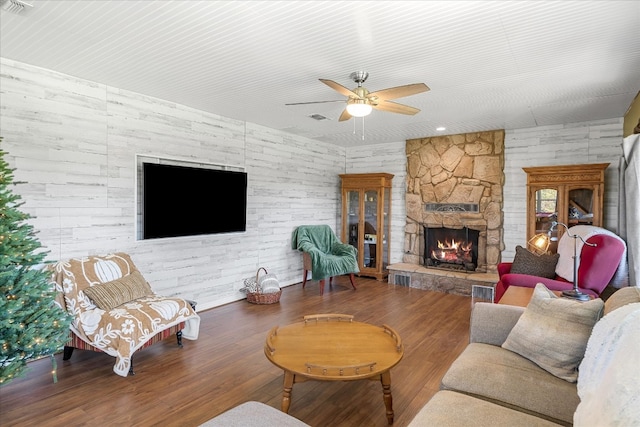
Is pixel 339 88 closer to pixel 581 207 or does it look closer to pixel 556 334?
pixel 556 334

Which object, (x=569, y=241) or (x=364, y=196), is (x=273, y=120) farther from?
(x=569, y=241)

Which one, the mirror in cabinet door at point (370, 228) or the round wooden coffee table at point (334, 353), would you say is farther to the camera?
the mirror in cabinet door at point (370, 228)

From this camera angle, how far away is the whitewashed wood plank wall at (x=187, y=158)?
313cm

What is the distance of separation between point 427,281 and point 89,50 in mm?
5011

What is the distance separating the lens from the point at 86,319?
2809mm

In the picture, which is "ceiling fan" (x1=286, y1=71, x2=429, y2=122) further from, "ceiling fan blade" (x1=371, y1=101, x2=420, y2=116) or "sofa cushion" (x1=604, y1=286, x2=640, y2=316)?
"sofa cushion" (x1=604, y1=286, x2=640, y2=316)

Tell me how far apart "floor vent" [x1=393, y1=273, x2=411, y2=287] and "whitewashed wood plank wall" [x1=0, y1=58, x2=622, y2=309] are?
0.61 meters

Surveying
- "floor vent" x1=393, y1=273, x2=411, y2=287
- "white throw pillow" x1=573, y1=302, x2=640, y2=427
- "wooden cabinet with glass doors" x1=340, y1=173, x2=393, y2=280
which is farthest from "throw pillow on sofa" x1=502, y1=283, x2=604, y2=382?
"wooden cabinet with glass doors" x1=340, y1=173, x2=393, y2=280

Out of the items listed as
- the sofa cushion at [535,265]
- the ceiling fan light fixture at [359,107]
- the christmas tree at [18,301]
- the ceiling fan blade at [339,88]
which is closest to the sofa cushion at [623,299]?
the ceiling fan light fixture at [359,107]

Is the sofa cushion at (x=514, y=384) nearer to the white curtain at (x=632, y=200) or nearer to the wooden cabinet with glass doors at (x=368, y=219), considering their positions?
the white curtain at (x=632, y=200)

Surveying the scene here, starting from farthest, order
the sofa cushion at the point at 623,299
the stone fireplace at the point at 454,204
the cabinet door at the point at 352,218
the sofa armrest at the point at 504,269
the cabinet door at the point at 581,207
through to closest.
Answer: the cabinet door at the point at 352,218
the stone fireplace at the point at 454,204
the cabinet door at the point at 581,207
the sofa armrest at the point at 504,269
the sofa cushion at the point at 623,299

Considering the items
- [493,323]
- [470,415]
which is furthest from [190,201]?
[470,415]

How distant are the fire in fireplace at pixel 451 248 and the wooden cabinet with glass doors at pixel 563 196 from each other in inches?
39.6

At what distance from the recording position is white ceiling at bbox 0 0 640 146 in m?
2.17
